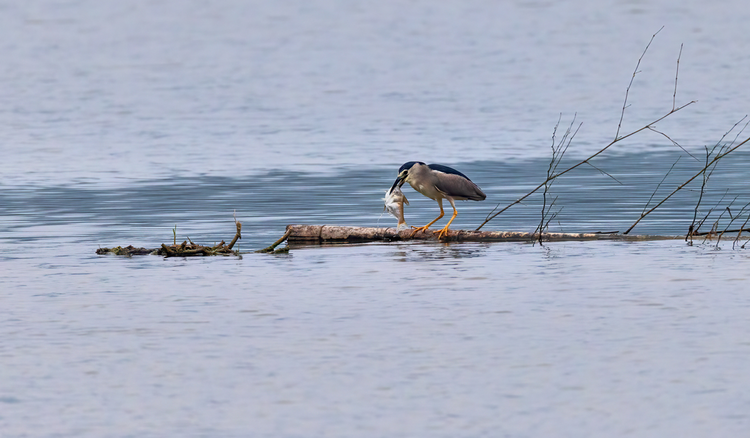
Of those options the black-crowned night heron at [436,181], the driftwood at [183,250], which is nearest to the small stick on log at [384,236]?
the black-crowned night heron at [436,181]

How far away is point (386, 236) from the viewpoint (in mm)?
16703

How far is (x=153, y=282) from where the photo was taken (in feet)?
45.0

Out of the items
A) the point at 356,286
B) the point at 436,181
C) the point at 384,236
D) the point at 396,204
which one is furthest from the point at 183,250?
the point at 436,181

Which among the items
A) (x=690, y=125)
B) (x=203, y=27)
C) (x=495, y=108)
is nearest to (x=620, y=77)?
(x=495, y=108)

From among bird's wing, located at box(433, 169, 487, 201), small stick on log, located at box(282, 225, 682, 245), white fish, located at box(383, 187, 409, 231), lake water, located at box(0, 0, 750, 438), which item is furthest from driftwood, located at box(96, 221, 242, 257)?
bird's wing, located at box(433, 169, 487, 201)

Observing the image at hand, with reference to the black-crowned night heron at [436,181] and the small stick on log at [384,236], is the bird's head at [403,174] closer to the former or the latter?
the black-crowned night heron at [436,181]

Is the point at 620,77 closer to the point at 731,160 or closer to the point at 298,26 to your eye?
the point at 731,160

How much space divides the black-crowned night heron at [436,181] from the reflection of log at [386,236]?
0.33 m

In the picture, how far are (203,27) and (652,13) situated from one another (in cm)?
3368

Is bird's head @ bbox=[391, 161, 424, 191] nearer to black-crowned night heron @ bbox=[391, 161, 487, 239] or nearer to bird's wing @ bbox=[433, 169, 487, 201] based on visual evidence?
black-crowned night heron @ bbox=[391, 161, 487, 239]

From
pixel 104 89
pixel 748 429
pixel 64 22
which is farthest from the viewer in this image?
pixel 64 22

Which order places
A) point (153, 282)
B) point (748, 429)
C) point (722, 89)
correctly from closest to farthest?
point (748, 429)
point (153, 282)
point (722, 89)

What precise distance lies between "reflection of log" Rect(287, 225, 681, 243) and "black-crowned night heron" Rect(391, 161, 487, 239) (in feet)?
1.08

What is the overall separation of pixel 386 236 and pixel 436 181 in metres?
1.02
